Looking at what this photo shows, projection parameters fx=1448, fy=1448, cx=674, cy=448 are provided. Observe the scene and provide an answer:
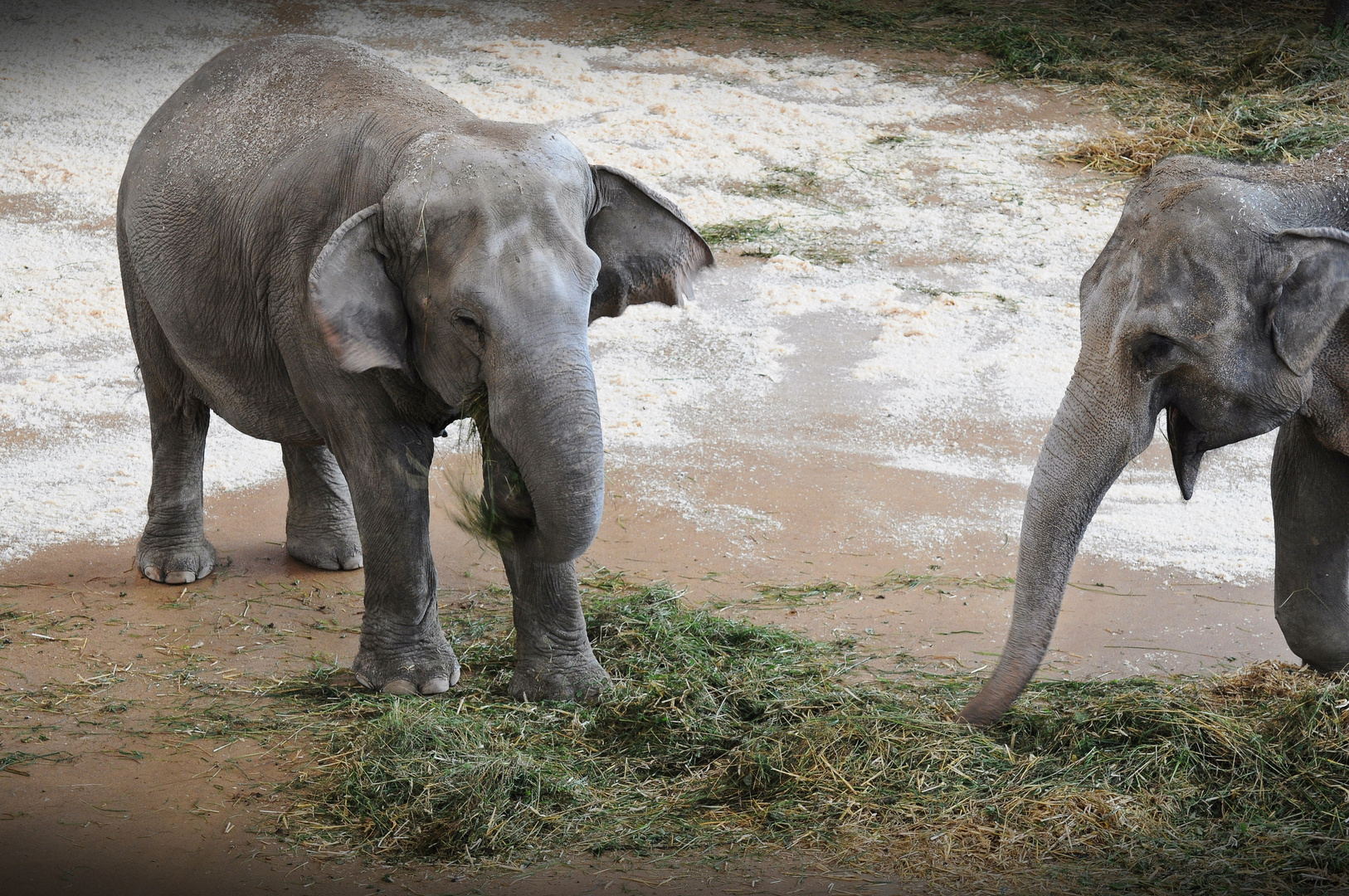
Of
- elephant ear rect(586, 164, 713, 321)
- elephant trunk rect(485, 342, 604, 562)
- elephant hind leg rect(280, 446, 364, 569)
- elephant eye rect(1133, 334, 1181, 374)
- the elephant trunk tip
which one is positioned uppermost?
elephant eye rect(1133, 334, 1181, 374)

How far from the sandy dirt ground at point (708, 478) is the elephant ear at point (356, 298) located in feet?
3.59

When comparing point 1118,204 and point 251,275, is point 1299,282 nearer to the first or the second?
point 251,275

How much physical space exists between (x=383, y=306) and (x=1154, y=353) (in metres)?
1.90

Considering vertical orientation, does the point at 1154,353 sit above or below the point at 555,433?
above

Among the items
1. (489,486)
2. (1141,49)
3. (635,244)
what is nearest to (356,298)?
(489,486)

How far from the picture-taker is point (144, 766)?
12.4 feet

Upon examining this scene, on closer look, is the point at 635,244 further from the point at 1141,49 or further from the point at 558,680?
the point at 1141,49

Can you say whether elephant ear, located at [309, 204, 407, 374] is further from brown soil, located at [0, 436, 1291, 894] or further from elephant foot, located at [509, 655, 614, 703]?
brown soil, located at [0, 436, 1291, 894]

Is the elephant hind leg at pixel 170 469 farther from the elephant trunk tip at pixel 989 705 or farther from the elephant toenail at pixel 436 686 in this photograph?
the elephant trunk tip at pixel 989 705

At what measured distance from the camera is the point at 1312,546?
4.01 metres

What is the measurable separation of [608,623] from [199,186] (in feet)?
6.05

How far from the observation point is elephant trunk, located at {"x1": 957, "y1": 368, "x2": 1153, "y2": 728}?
11.0ft

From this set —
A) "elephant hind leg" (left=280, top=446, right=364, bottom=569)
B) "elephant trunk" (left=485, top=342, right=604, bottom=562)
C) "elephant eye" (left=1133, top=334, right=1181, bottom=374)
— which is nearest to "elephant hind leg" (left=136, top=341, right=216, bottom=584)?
"elephant hind leg" (left=280, top=446, right=364, bottom=569)

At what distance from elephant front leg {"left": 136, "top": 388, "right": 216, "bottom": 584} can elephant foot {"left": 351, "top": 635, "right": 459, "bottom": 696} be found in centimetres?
111
